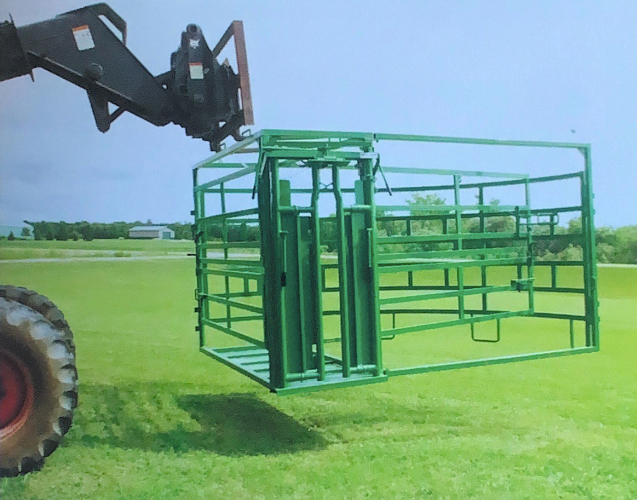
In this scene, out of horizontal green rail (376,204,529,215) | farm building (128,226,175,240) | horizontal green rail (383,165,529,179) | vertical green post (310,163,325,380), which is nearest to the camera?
vertical green post (310,163,325,380)

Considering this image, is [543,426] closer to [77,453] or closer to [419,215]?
[419,215]

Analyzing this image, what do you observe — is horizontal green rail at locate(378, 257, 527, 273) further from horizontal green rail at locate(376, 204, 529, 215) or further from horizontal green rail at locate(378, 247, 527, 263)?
horizontal green rail at locate(376, 204, 529, 215)

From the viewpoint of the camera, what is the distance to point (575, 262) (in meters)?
3.82

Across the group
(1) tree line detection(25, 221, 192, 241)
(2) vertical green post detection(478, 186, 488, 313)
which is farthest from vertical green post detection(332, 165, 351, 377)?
(2) vertical green post detection(478, 186, 488, 313)

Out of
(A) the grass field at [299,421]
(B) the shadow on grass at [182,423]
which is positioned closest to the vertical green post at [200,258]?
(A) the grass field at [299,421]

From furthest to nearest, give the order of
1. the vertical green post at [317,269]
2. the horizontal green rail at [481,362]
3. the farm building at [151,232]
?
the farm building at [151,232] < the horizontal green rail at [481,362] < the vertical green post at [317,269]

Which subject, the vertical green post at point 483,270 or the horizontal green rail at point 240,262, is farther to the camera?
the vertical green post at point 483,270

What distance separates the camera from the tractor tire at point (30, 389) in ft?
9.32

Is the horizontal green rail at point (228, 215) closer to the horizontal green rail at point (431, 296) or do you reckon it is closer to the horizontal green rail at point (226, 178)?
the horizontal green rail at point (226, 178)

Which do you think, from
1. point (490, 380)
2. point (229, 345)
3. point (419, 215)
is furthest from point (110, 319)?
point (490, 380)

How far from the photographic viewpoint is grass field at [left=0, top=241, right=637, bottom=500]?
2.81 metres

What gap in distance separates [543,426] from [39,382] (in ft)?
8.49

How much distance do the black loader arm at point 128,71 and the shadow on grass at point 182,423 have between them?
1596mm

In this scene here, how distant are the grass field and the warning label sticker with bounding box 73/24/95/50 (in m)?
1.04
